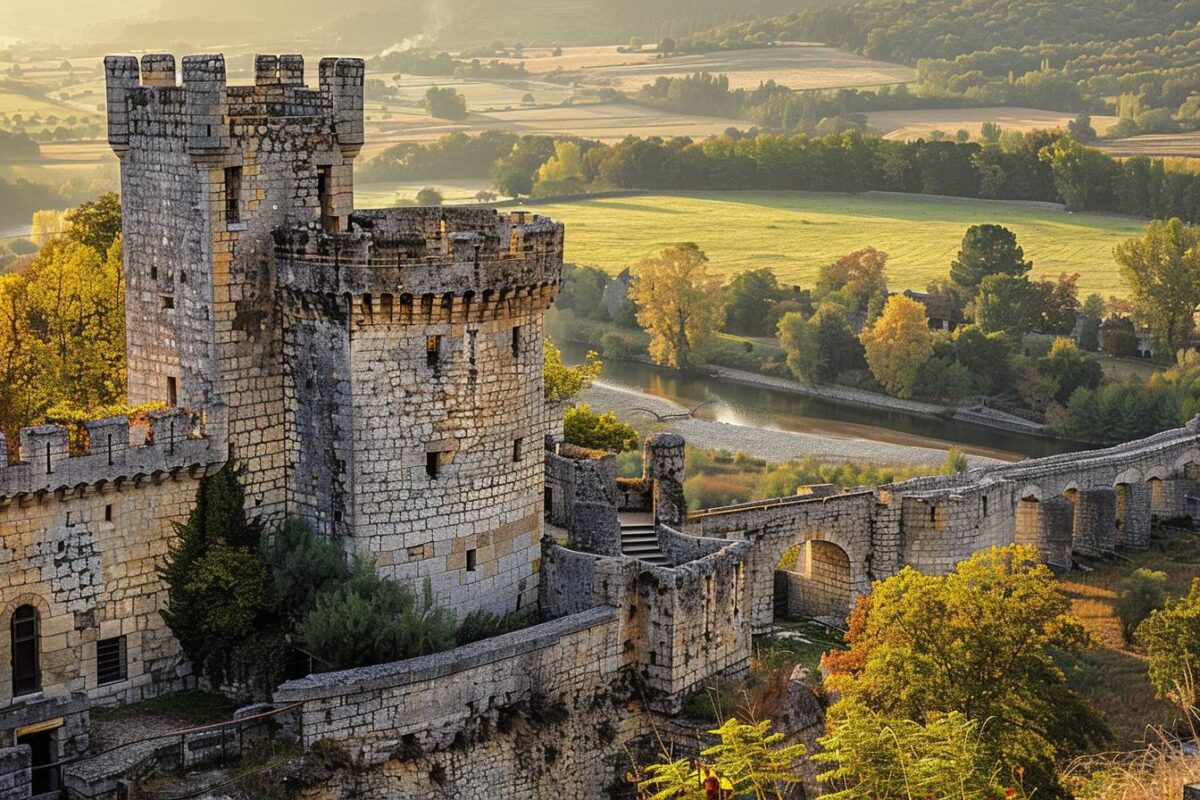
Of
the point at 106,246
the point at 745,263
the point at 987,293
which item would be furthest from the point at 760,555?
the point at 745,263

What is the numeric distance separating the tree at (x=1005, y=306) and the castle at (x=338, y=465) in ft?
162

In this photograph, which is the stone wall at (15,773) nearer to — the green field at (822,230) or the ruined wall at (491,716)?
the ruined wall at (491,716)

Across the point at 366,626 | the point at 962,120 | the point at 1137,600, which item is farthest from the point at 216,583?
the point at 962,120

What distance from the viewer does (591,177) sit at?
347ft

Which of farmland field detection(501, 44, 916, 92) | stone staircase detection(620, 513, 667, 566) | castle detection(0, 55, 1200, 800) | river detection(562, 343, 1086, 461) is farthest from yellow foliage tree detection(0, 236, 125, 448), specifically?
farmland field detection(501, 44, 916, 92)

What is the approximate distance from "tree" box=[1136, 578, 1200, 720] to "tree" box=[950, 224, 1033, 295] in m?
46.5

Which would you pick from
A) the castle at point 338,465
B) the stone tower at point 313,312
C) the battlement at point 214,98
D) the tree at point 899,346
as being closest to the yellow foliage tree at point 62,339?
the castle at point 338,465

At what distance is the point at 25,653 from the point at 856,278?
6075cm

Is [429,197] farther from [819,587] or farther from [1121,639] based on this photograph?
[1121,639]

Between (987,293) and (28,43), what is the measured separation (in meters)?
41.2

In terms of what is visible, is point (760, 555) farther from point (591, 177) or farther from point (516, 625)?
point (591, 177)

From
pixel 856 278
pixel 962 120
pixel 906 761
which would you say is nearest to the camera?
pixel 906 761

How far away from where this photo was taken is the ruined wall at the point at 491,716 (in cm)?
2448

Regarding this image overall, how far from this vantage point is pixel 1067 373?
70375 mm
